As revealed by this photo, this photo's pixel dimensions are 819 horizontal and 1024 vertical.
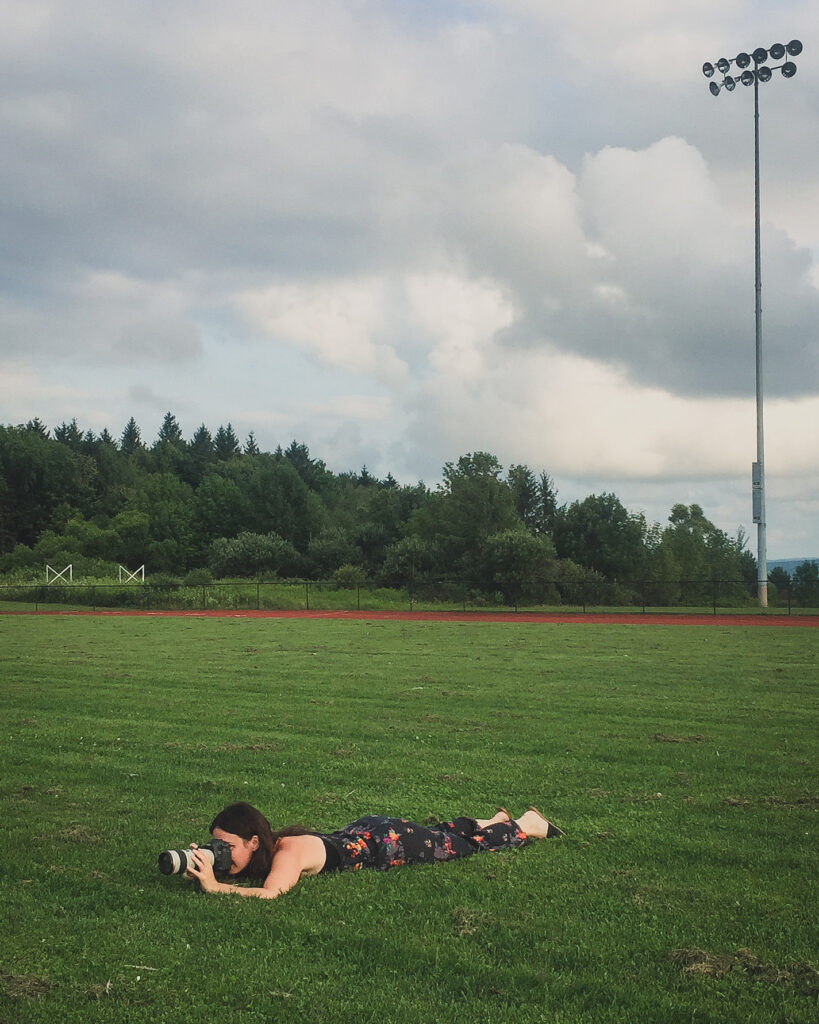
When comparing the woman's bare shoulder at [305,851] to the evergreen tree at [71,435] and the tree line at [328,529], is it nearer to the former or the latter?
the tree line at [328,529]

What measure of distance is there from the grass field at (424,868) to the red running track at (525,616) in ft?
69.3

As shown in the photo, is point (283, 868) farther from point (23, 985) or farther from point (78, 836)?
point (78, 836)

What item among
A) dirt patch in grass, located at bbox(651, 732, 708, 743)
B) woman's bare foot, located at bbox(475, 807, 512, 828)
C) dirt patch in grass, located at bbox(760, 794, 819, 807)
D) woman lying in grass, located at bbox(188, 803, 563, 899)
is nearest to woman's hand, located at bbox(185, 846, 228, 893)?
woman lying in grass, located at bbox(188, 803, 563, 899)

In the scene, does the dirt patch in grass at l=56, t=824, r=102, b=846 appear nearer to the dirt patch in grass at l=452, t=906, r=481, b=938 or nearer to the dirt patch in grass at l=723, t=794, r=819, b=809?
the dirt patch in grass at l=452, t=906, r=481, b=938

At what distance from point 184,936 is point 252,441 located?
500ft

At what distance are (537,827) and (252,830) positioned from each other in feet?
6.71

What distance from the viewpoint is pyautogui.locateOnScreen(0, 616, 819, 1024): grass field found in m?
3.93

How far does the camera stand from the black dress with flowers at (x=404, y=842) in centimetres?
552

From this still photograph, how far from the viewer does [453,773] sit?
8.24 meters

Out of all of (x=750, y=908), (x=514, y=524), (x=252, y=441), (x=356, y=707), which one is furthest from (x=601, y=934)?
(x=252, y=441)

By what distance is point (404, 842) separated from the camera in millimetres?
5660

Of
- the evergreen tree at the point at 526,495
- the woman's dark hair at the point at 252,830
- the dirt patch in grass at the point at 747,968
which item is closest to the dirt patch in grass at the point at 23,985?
the woman's dark hair at the point at 252,830

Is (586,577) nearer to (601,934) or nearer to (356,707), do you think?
(356,707)

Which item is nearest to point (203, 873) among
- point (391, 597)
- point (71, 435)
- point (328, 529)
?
point (391, 597)
